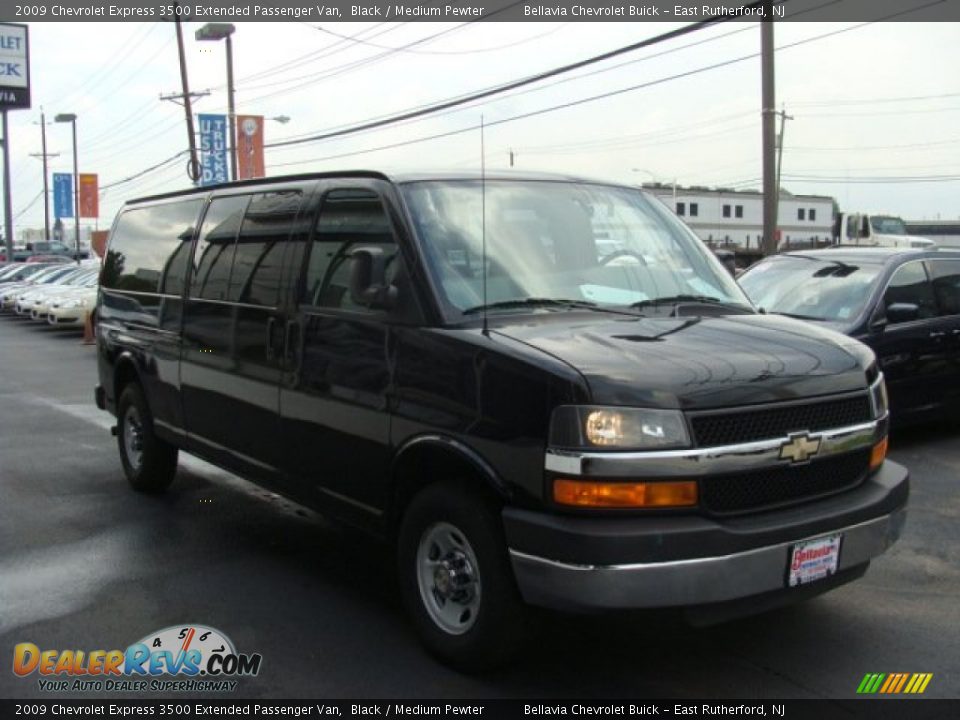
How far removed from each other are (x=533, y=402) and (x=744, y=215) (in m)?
80.9

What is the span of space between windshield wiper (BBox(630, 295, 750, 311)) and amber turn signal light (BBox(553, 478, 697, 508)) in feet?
4.03

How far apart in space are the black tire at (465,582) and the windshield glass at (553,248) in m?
0.87

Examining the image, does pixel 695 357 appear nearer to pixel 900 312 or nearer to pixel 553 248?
pixel 553 248

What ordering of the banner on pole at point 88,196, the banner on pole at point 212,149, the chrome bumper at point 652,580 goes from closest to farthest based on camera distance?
the chrome bumper at point 652,580 → the banner on pole at point 212,149 → the banner on pole at point 88,196

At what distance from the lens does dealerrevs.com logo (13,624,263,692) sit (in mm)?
4004

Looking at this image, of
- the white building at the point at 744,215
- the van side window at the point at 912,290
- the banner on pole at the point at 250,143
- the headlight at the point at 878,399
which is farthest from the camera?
the white building at the point at 744,215

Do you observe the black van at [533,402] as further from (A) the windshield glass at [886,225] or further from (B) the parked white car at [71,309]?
(A) the windshield glass at [886,225]

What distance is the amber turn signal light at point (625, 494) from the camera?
3.39 metres

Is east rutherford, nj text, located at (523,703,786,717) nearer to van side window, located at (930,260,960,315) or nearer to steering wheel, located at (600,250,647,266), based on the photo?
steering wheel, located at (600,250,647,266)

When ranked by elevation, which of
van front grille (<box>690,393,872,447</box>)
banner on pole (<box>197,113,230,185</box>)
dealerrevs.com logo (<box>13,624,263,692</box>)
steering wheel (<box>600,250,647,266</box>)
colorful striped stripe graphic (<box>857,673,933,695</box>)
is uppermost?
banner on pole (<box>197,113,230,185</box>)

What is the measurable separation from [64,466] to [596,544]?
20.9 ft

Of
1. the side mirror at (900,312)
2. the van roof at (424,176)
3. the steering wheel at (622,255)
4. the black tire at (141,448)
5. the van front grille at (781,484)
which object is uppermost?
the van roof at (424,176)

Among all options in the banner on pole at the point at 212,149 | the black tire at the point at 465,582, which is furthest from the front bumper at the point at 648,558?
the banner on pole at the point at 212,149

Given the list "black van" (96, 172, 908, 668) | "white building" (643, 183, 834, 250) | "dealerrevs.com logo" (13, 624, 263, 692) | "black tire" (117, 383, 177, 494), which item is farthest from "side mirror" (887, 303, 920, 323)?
"white building" (643, 183, 834, 250)
